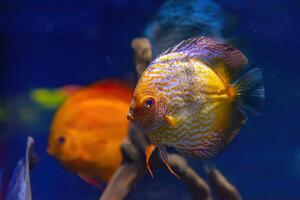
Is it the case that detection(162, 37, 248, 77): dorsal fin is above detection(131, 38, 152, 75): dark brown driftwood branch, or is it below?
above

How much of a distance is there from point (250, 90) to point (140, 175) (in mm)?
1589

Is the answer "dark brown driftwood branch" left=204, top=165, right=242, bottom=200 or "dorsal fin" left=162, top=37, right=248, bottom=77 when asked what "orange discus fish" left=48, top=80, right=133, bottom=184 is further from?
"dorsal fin" left=162, top=37, right=248, bottom=77

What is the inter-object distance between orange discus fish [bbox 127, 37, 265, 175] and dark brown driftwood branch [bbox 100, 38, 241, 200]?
123cm

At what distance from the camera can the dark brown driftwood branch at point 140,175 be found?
266 centimetres

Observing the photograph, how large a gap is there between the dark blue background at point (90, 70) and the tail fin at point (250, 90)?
215cm

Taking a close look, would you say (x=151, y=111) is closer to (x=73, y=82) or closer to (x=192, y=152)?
(x=192, y=152)

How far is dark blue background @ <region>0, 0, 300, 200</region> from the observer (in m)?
3.98

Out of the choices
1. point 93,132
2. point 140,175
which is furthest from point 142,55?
point 93,132

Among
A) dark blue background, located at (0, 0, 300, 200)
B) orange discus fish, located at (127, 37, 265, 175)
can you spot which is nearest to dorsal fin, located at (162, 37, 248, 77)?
orange discus fish, located at (127, 37, 265, 175)

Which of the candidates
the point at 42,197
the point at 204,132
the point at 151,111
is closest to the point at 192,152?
the point at 204,132

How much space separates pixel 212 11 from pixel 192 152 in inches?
113

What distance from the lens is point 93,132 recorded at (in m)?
3.72

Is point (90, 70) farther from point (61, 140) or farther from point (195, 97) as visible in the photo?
point (195, 97)

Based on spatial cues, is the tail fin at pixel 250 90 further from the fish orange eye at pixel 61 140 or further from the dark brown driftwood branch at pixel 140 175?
the fish orange eye at pixel 61 140
